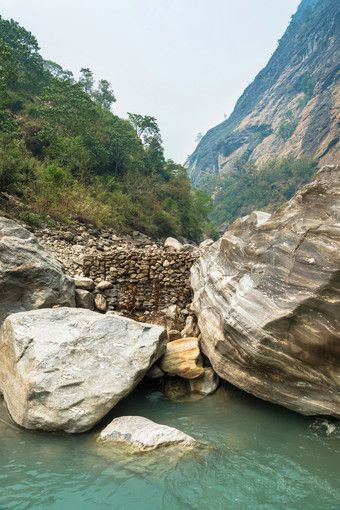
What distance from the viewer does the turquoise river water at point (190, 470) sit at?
266cm

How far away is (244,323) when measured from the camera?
418cm

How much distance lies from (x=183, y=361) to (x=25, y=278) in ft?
10.4

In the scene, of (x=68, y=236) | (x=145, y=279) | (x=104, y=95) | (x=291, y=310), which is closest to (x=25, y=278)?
(x=145, y=279)

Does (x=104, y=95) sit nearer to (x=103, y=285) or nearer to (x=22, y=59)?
(x=22, y=59)

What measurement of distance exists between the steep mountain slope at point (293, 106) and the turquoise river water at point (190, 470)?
54382 mm

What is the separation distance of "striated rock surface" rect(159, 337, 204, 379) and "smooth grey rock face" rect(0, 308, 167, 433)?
430 mm

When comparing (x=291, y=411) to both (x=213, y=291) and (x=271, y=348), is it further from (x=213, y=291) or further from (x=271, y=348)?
(x=213, y=291)

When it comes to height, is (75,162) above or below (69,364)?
above

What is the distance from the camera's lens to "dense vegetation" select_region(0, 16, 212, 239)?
12289 mm

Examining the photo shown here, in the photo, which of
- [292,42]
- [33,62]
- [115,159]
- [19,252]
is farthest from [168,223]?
[292,42]

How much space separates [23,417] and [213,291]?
132 inches

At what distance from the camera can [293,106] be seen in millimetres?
80562

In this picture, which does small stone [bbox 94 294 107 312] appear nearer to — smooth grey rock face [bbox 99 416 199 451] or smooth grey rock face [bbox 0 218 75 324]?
smooth grey rock face [bbox 0 218 75 324]

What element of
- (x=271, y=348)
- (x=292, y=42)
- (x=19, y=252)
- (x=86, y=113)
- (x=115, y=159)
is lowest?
(x=271, y=348)
